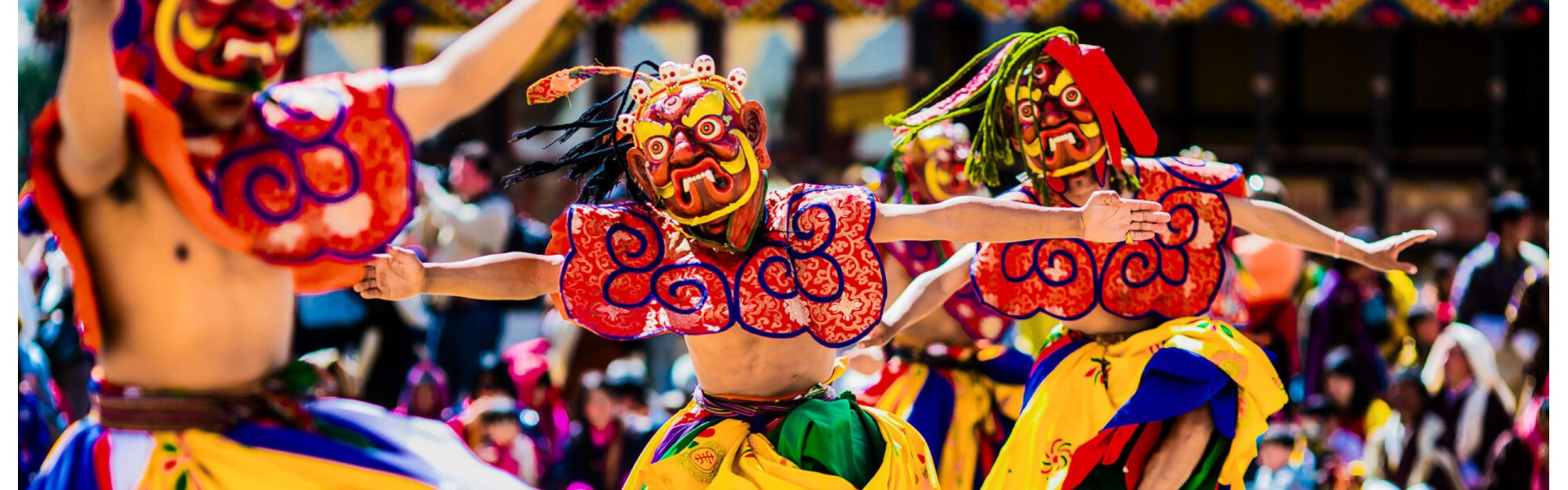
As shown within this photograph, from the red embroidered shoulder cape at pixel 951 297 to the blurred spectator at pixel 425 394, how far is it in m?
2.33

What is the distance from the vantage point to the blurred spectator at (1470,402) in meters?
7.34

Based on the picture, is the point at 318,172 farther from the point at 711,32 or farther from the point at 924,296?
the point at 711,32

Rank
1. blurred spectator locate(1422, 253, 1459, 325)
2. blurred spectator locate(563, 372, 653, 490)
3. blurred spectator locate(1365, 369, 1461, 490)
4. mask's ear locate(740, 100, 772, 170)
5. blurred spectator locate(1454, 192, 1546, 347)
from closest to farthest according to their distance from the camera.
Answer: mask's ear locate(740, 100, 772, 170)
blurred spectator locate(563, 372, 653, 490)
blurred spectator locate(1365, 369, 1461, 490)
blurred spectator locate(1454, 192, 1546, 347)
blurred spectator locate(1422, 253, 1459, 325)

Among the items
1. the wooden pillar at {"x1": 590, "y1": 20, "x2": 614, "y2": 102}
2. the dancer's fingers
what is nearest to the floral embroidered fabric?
the dancer's fingers

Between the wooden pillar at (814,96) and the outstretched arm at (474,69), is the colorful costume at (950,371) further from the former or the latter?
the wooden pillar at (814,96)

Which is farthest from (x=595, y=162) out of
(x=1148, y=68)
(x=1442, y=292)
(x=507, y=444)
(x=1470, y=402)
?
(x=1148, y=68)

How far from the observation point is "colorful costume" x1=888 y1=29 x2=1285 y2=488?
4.61 m

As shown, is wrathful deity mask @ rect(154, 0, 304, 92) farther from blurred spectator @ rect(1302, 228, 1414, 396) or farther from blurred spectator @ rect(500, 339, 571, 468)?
blurred spectator @ rect(1302, 228, 1414, 396)

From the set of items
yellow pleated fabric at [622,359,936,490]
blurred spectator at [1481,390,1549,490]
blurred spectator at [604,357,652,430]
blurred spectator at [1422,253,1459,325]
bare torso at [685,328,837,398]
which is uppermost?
bare torso at [685,328,837,398]

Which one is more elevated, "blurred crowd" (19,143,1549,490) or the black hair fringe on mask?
the black hair fringe on mask

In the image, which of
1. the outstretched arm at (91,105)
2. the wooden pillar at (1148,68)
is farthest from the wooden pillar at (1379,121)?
the outstretched arm at (91,105)

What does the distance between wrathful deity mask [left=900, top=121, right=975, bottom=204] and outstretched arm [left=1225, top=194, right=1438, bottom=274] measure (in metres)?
1.24

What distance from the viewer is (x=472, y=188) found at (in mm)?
8148

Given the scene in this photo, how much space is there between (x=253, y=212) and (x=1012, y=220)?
155 cm
